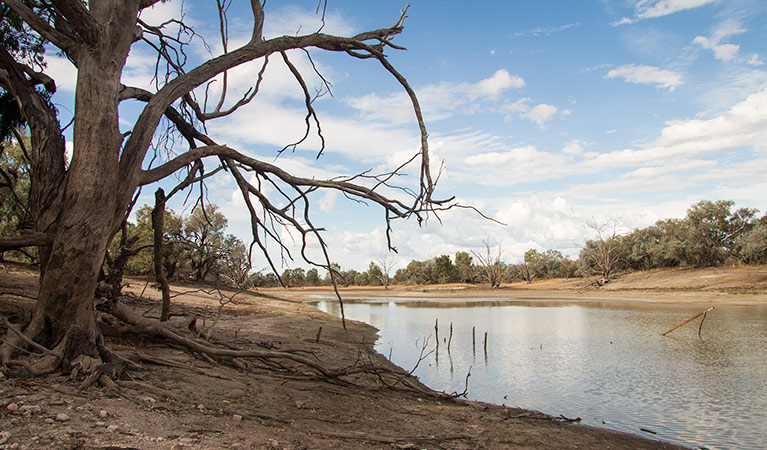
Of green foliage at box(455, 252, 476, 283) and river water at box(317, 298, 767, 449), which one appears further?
green foliage at box(455, 252, 476, 283)

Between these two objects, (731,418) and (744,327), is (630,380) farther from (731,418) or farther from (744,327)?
(744,327)

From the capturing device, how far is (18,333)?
3766mm

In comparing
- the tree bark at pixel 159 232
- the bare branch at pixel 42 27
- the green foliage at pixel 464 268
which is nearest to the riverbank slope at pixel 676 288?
the green foliage at pixel 464 268

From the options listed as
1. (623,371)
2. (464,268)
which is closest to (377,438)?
(623,371)

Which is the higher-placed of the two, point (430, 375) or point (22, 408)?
point (22, 408)

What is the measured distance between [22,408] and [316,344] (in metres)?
8.30

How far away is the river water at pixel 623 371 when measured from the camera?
309 inches

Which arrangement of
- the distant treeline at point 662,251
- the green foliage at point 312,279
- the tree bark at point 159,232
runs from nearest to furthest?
the tree bark at point 159,232, the distant treeline at point 662,251, the green foliage at point 312,279

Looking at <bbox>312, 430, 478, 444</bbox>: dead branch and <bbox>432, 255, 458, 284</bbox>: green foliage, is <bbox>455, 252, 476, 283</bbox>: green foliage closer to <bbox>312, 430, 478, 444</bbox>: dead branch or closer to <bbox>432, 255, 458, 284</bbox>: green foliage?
<bbox>432, 255, 458, 284</bbox>: green foliage

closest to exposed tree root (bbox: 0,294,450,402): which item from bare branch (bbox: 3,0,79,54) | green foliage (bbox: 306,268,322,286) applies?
bare branch (bbox: 3,0,79,54)

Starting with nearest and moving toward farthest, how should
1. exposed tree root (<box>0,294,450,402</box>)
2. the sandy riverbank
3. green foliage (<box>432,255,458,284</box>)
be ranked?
the sandy riverbank
exposed tree root (<box>0,294,450,402</box>)
green foliage (<box>432,255,458,284</box>)

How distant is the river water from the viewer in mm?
7859

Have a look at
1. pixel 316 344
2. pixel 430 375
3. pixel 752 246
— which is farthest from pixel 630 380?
pixel 752 246

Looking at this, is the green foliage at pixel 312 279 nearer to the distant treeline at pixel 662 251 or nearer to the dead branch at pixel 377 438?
the distant treeline at pixel 662 251
